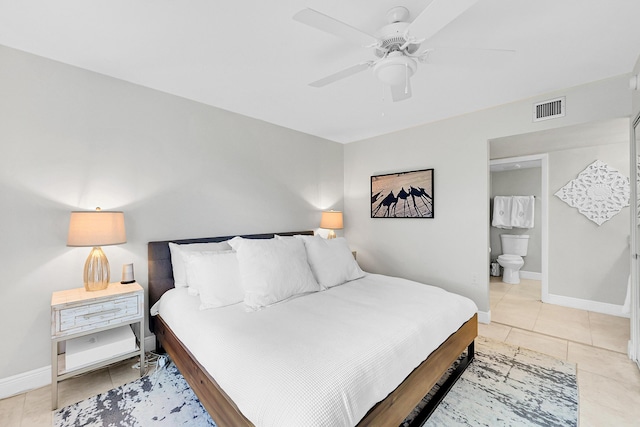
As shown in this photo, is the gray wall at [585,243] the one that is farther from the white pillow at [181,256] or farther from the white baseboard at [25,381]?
the white baseboard at [25,381]

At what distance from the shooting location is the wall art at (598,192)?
3.53 metres

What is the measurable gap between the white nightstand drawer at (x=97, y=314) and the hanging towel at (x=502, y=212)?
19.4 feet

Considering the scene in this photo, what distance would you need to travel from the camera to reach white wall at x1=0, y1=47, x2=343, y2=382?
1.99m

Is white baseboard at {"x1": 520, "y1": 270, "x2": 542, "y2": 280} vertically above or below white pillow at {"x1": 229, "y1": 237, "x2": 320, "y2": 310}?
below

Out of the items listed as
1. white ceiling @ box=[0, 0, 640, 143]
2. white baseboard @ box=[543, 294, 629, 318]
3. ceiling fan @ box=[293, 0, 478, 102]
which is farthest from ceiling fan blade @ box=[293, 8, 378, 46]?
white baseboard @ box=[543, 294, 629, 318]

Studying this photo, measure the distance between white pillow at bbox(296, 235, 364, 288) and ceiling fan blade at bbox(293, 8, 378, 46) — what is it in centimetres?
181

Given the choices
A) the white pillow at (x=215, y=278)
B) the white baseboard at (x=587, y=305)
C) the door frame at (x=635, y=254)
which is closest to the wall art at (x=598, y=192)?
the white baseboard at (x=587, y=305)

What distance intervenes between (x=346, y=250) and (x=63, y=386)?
8.40 ft

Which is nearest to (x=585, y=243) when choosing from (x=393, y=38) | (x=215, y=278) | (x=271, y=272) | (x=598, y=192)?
(x=598, y=192)

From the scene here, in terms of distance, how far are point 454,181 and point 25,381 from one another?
436cm

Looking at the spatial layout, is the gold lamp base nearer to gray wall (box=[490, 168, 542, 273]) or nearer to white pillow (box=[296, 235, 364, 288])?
white pillow (box=[296, 235, 364, 288])

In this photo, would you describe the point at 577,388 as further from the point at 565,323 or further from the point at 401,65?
the point at 401,65

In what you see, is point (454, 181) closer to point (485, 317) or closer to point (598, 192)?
point (485, 317)

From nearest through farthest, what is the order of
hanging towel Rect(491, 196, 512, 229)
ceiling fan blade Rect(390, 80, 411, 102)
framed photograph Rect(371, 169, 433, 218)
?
ceiling fan blade Rect(390, 80, 411, 102)
framed photograph Rect(371, 169, 433, 218)
hanging towel Rect(491, 196, 512, 229)
